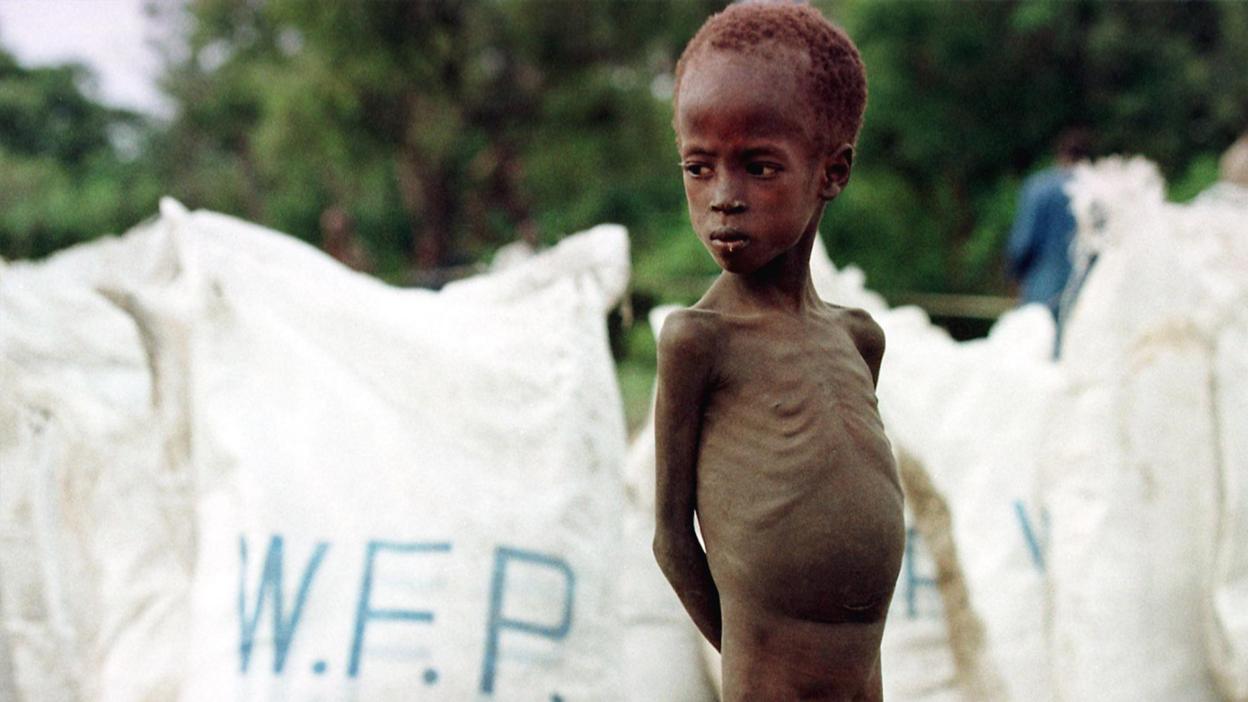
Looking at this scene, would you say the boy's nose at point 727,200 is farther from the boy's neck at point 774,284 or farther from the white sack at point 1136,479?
the white sack at point 1136,479

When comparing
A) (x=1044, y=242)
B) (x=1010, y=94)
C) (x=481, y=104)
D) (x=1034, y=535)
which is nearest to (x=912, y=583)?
(x=1034, y=535)

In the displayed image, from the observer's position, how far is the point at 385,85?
10.4 meters

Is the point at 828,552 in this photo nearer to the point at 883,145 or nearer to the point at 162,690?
the point at 162,690

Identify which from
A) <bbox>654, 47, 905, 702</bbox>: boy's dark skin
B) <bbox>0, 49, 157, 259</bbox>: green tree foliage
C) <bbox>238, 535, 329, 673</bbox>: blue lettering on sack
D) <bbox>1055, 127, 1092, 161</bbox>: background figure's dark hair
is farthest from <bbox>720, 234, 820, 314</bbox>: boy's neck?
<bbox>0, 49, 157, 259</bbox>: green tree foliage

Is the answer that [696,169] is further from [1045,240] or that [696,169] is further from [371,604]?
[1045,240]

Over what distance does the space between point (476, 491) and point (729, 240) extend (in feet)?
2.68

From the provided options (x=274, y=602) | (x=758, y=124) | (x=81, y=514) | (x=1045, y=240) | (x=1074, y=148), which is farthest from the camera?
(x=1074, y=148)

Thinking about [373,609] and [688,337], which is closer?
[688,337]

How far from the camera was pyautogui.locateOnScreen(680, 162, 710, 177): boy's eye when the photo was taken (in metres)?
0.99

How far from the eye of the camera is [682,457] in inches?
41.0

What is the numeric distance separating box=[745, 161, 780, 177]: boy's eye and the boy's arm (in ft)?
0.41

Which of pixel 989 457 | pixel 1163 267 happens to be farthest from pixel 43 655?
pixel 1163 267

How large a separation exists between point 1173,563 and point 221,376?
1.47 meters

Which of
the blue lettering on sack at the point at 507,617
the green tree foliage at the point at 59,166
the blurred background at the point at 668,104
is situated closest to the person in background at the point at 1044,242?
the blue lettering on sack at the point at 507,617
